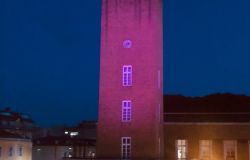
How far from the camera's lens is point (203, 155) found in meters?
43.2

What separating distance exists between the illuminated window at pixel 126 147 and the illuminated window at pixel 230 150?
12.5 metres

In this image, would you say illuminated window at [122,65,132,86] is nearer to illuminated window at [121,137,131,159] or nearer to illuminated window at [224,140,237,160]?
illuminated window at [121,137,131,159]

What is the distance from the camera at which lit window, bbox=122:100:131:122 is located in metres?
35.2

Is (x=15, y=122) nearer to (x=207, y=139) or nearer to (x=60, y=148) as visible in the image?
(x=60, y=148)

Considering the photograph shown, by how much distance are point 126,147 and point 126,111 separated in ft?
9.10

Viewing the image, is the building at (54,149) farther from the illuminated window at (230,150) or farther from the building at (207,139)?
the illuminated window at (230,150)

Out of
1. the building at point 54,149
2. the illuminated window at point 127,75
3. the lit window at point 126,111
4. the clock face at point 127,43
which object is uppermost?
the clock face at point 127,43

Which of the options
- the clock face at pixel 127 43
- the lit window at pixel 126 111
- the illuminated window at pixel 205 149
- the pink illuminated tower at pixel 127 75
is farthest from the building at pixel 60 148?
the clock face at pixel 127 43

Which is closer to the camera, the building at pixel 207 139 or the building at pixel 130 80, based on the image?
the building at pixel 130 80

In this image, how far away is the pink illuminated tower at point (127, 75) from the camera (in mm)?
34875

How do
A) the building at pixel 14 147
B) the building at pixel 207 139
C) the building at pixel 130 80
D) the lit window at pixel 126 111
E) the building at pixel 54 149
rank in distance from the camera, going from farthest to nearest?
the building at pixel 54 149 < the building at pixel 14 147 < the building at pixel 207 139 < the lit window at pixel 126 111 < the building at pixel 130 80

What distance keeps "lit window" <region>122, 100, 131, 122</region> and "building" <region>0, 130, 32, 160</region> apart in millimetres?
21904

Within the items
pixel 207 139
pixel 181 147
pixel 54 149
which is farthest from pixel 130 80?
pixel 54 149

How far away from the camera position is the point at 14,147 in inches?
2170
